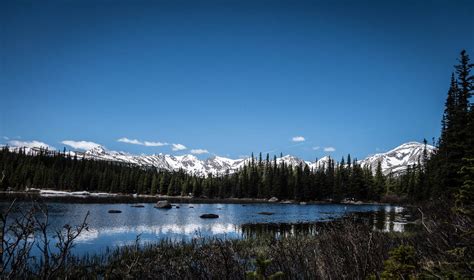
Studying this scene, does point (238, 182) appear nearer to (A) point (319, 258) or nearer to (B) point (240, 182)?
(B) point (240, 182)

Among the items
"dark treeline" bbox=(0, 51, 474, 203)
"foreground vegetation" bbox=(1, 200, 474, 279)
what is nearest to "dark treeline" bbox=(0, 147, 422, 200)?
"dark treeline" bbox=(0, 51, 474, 203)

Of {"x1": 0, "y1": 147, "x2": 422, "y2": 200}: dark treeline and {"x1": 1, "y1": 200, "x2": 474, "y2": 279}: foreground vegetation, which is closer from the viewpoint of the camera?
{"x1": 1, "y1": 200, "x2": 474, "y2": 279}: foreground vegetation

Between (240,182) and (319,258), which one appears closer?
(319,258)

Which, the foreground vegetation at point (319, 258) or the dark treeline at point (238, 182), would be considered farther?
the dark treeline at point (238, 182)

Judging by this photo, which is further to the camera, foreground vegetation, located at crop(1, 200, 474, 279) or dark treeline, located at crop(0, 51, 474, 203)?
dark treeline, located at crop(0, 51, 474, 203)

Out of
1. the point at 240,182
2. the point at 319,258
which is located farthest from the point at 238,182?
the point at 319,258

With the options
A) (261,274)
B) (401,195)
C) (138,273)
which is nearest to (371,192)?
(401,195)

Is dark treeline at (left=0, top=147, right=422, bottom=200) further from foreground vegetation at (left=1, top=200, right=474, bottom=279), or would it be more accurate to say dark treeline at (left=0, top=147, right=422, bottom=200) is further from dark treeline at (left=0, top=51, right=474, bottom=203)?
foreground vegetation at (left=1, top=200, right=474, bottom=279)

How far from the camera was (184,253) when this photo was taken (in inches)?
791

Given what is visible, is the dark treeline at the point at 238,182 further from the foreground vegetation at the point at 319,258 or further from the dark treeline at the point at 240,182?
the foreground vegetation at the point at 319,258

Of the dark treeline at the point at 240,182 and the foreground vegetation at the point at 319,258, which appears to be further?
the dark treeline at the point at 240,182

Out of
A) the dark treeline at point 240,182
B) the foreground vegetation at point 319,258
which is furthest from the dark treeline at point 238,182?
the foreground vegetation at point 319,258

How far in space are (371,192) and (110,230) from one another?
124 m

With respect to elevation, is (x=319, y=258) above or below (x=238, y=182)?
below
